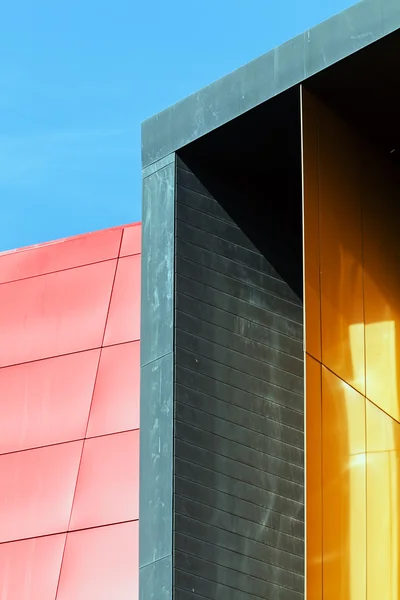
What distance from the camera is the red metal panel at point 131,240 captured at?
66.4 feet

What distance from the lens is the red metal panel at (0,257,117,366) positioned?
19.9m

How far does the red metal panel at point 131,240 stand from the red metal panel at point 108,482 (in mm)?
2762

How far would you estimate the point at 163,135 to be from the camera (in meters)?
17.3

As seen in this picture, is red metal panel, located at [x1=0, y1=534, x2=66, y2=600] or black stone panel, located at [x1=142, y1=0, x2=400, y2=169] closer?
black stone panel, located at [x1=142, y1=0, x2=400, y2=169]

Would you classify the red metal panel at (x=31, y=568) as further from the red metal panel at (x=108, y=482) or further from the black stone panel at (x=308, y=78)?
the black stone panel at (x=308, y=78)

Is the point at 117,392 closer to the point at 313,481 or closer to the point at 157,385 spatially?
the point at 157,385

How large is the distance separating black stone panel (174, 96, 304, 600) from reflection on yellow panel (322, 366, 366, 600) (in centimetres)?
154

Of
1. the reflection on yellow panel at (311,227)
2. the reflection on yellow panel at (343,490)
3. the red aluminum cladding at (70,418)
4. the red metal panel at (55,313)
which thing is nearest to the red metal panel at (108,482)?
the red aluminum cladding at (70,418)

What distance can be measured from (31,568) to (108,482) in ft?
4.49

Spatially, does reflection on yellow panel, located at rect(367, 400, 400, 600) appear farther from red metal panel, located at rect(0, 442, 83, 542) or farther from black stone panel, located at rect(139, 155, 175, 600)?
red metal panel, located at rect(0, 442, 83, 542)

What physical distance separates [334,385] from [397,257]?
78.3 inches

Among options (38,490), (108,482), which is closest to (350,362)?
(108,482)

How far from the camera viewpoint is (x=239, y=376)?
16.7 meters

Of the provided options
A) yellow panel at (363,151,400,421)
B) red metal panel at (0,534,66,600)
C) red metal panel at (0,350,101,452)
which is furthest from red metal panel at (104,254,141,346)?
yellow panel at (363,151,400,421)
